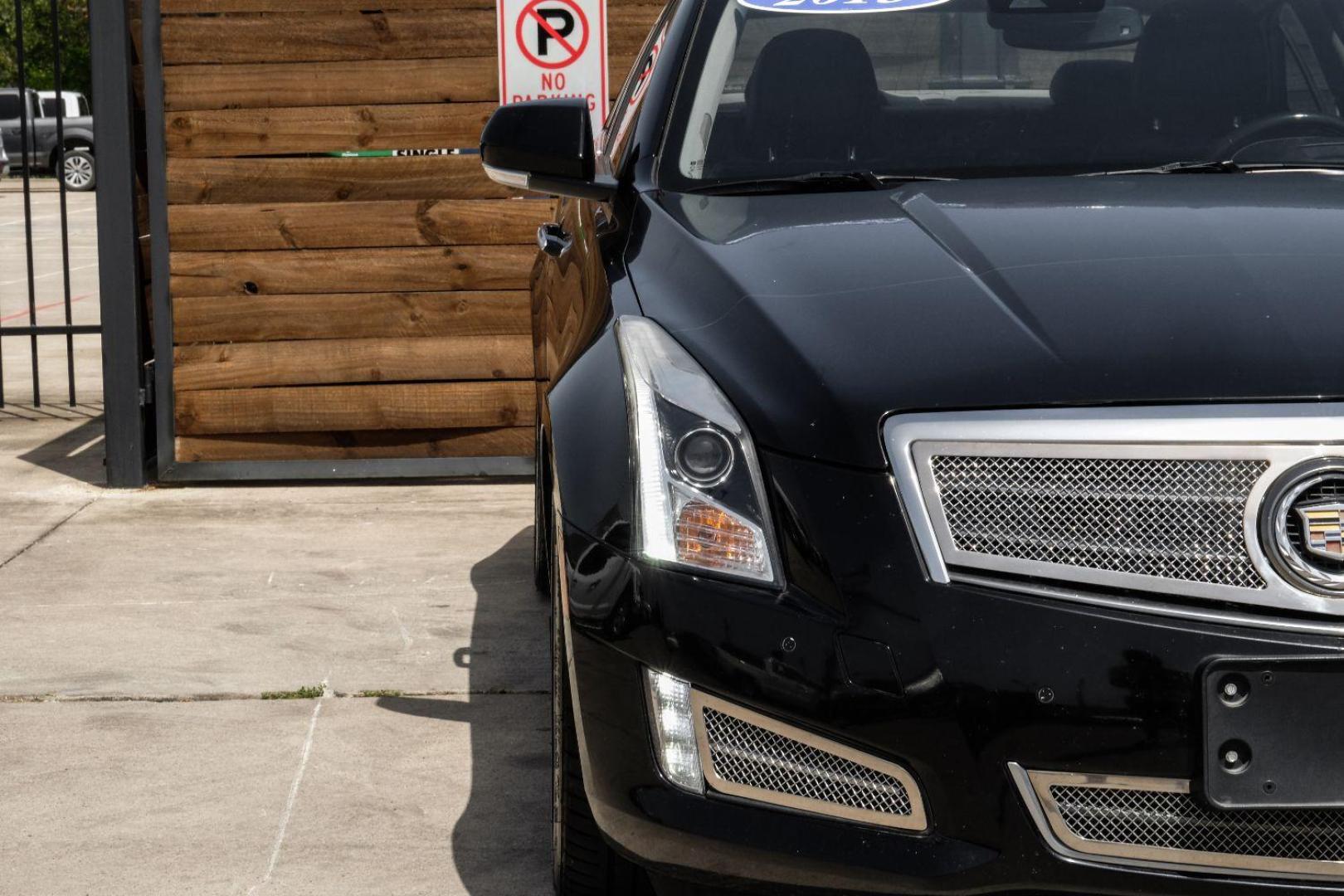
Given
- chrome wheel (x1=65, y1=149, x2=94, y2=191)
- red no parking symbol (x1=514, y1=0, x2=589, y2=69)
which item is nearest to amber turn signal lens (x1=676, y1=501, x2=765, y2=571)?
red no parking symbol (x1=514, y1=0, x2=589, y2=69)

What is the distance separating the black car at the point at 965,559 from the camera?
76.7 inches

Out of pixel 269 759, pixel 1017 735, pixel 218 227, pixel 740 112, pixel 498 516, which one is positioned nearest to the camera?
pixel 1017 735

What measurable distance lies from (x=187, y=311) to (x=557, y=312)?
12.5 ft

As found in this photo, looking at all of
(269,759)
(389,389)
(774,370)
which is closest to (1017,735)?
(774,370)

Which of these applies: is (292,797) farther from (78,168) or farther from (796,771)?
(78,168)

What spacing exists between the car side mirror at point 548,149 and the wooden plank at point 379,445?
366 cm

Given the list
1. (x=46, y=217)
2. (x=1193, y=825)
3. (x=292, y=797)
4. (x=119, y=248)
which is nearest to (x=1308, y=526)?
(x=1193, y=825)

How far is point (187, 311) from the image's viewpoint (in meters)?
6.81

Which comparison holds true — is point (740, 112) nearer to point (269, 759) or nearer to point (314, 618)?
point (269, 759)

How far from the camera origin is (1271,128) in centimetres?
324

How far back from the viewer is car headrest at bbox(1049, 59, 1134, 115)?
3291 millimetres

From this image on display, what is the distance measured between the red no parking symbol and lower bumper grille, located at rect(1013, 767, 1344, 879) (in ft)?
15.6

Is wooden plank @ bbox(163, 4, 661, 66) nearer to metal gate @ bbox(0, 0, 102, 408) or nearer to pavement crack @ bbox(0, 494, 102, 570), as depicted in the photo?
metal gate @ bbox(0, 0, 102, 408)

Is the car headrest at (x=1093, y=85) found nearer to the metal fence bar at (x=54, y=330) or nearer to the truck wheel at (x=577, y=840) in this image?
the truck wheel at (x=577, y=840)
